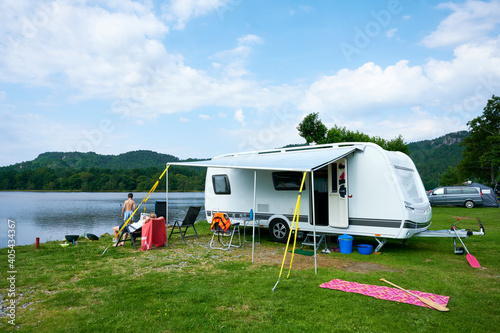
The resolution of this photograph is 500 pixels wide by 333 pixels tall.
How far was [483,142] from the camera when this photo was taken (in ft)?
107

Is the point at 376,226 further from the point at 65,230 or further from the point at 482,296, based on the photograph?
the point at 65,230

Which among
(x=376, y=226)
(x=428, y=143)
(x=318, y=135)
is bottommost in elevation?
(x=376, y=226)

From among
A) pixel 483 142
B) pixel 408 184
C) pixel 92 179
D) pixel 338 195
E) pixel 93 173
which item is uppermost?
pixel 483 142

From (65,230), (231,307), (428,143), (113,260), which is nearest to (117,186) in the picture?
(65,230)

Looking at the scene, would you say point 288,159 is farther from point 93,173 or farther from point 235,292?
point 93,173

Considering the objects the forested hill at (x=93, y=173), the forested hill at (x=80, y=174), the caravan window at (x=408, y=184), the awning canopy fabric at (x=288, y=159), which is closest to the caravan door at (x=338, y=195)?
the awning canopy fabric at (x=288, y=159)

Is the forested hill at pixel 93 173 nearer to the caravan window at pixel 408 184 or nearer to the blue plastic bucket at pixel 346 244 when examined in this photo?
the blue plastic bucket at pixel 346 244

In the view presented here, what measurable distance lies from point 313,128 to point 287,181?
56.2 feet

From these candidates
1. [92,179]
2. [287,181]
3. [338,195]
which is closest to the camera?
[338,195]

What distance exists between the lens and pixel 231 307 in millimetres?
4066

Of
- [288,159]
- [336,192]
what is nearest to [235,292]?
[288,159]

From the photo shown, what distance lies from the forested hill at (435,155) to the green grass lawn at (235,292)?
220ft

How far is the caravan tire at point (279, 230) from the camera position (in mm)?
8680

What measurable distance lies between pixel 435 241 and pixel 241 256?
5.80 m
